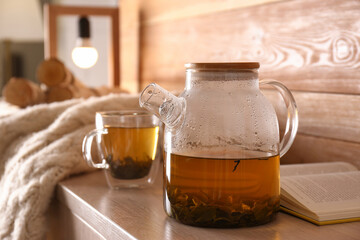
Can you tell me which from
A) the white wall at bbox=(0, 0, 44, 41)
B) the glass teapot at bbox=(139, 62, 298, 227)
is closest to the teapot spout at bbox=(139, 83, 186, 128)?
the glass teapot at bbox=(139, 62, 298, 227)

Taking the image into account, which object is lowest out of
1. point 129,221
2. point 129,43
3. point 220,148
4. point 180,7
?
point 129,221

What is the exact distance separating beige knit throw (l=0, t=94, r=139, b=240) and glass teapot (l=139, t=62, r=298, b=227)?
0.94 feet

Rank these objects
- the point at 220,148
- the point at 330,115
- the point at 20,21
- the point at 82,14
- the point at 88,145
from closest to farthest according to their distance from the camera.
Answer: the point at 220,148
the point at 88,145
the point at 330,115
the point at 82,14
the point at 20,21

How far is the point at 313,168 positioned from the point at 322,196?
0.14 metres

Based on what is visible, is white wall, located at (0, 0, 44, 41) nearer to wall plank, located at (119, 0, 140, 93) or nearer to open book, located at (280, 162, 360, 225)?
wall plank, located at (119, 0, 140, 93)

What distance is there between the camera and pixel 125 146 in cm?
82

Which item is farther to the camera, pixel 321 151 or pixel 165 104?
pixel 321 151

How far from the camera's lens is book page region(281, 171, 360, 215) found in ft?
2.07

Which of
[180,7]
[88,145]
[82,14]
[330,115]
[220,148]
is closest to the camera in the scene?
[220,148]

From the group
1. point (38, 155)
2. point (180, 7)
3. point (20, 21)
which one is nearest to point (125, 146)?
point (38, 155)

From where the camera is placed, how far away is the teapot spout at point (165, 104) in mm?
605

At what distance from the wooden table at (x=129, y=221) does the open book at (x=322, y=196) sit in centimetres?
1

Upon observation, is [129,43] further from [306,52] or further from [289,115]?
[289,115]

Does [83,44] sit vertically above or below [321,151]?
above
